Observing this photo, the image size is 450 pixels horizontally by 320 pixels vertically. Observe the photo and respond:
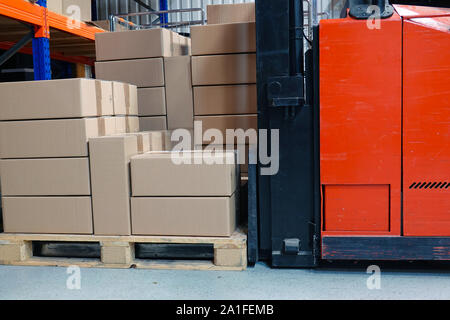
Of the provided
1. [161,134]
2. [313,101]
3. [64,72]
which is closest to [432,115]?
[313,101]

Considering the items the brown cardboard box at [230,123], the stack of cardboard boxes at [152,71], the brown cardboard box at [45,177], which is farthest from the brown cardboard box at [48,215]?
the stack of cardboard boxes at [152,71]

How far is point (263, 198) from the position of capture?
3.16 metres

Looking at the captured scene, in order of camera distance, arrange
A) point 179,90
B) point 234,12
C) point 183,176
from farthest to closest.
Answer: point 234,12
point 179,90
point 183,176

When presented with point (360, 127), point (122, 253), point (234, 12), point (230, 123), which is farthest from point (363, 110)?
point (234, 12)

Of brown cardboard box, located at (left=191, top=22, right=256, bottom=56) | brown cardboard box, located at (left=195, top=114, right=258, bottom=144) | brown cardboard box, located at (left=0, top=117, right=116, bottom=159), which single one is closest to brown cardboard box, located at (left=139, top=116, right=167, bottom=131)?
brown cardboard box, located at (left=195, top=114, right=258, bottom=144)

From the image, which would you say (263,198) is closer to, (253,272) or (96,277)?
(253,272)

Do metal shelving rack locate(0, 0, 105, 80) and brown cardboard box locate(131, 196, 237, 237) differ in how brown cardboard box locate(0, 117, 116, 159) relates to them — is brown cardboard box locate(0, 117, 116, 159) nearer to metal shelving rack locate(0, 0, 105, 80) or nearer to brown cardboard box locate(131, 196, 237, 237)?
brown cardboard box locate(131, 196, 237, 237)

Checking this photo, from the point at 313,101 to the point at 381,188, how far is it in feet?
2.37

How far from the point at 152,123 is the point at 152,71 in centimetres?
49

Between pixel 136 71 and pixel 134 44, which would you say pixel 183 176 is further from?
pixel 134 44

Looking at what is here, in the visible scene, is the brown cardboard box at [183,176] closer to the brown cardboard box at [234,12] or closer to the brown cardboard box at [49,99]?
the brown cardboard box at [49,99]

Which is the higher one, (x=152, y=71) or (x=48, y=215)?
(x=152, y=71)

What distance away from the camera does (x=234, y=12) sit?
4.36 meters

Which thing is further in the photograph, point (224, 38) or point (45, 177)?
point (224, 38)
